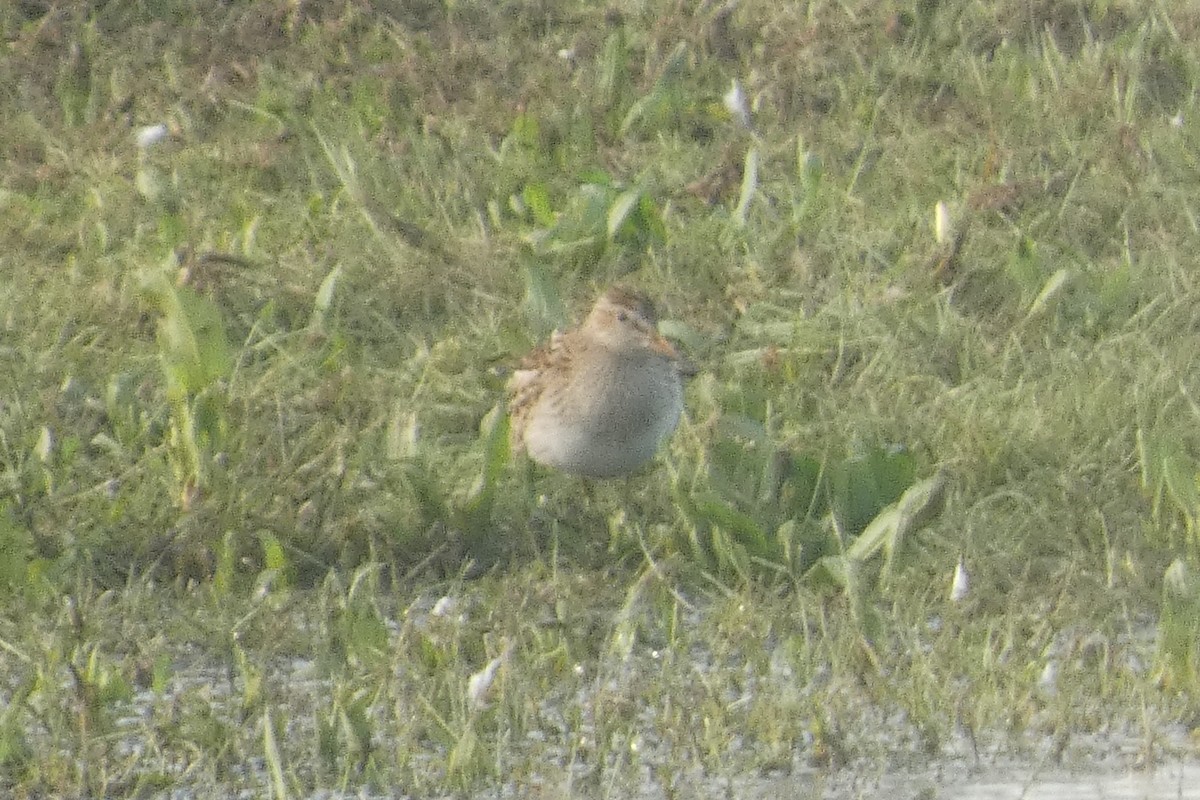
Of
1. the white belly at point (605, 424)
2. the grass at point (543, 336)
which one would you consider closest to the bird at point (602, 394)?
the white belly at point (605, 424)

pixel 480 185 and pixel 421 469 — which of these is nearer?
pixel 421 469

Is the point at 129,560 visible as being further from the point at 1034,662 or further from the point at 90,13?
the point at 90,13

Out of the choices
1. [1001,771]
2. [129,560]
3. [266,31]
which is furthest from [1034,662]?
[266,31]

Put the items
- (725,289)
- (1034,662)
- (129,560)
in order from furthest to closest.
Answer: (725,289)
(129,560)
(1034,662)

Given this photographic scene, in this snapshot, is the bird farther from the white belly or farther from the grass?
the grass

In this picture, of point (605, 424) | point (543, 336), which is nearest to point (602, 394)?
point (605, 424)

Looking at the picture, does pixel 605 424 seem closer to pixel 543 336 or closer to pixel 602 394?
pixel 602 394
